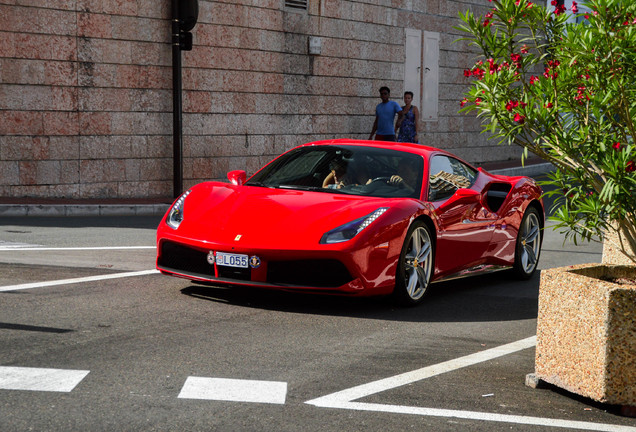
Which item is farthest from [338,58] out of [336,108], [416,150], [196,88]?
[416,150]

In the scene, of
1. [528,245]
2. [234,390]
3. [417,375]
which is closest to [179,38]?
[528,245]

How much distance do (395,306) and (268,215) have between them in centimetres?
118

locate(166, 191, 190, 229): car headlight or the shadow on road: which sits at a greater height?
locate(166, 191, 190, 229): car headlight

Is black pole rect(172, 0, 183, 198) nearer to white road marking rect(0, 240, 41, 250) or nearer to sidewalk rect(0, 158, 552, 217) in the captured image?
sidewalk rect(0, 158, 552, 217)

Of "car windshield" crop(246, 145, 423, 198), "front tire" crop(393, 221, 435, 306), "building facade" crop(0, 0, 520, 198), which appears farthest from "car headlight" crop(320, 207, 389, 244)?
"building facade" crop(0, 0, 520, 198)

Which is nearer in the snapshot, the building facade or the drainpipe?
the building facade

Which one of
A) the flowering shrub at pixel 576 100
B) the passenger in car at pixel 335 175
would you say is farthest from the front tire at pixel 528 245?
the flowering shrub at pixel 576 100

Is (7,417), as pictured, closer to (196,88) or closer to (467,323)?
(467,323)

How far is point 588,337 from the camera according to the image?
5.14 meters

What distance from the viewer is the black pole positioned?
1612 centimetres

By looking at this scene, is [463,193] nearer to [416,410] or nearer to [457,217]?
[457,217]

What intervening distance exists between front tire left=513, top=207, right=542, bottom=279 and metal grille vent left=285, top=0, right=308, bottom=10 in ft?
35.7

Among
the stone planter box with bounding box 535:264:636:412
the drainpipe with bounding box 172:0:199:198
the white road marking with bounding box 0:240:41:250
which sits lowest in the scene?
the white road marking with bounding box 0:240:41:250

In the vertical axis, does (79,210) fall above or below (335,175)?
below
